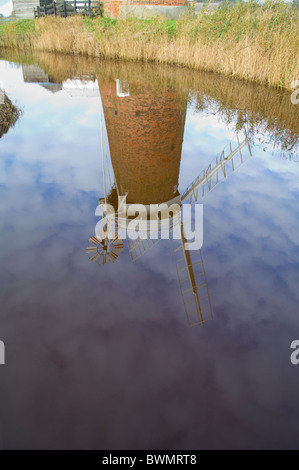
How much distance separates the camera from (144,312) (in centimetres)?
274

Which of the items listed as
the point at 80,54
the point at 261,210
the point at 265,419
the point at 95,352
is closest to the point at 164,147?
the point at 261,210

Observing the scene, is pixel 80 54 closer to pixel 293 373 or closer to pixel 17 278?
pixel 17 278

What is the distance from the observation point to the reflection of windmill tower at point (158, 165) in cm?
313

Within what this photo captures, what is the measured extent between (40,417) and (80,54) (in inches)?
648

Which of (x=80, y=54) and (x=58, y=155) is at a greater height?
(x=80, y=54)

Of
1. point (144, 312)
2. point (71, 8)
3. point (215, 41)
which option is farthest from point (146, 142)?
point (71, 8)

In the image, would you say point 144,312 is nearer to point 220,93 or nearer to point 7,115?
point 7,115

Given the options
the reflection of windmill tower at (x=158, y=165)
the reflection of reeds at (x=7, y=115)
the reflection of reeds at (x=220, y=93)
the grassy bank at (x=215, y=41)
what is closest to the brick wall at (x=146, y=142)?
the reflection of windmill tower at (x=158, y=165)

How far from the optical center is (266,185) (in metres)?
4.94

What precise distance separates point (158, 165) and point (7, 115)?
3765 mm

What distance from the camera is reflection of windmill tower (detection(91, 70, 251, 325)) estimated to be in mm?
3131

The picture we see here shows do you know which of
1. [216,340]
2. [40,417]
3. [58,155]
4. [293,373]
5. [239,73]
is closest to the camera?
[40,417]

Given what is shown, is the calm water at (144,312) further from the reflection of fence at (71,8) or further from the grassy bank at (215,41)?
the reflection of fence at (71,8)
